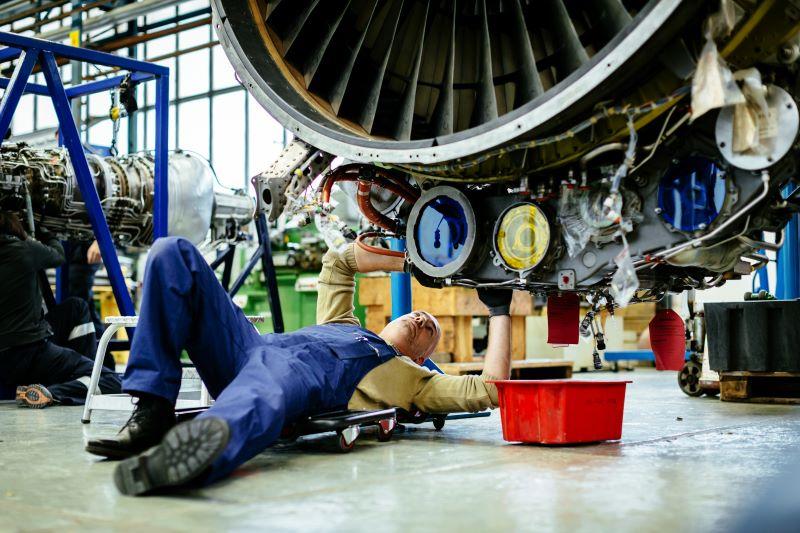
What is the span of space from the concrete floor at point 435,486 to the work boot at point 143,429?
70 millimetres

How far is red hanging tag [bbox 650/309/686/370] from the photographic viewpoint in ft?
10.8

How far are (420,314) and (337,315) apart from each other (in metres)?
0.34

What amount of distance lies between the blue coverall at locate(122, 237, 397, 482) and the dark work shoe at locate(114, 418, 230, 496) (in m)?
0.20

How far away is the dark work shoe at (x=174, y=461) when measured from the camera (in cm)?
202

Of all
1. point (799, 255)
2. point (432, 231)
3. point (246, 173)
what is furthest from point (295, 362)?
point (246, 173)

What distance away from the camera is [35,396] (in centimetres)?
491

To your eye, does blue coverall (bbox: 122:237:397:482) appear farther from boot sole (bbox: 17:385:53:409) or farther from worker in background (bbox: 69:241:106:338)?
worker in background (bbox: 69:241:106:338)

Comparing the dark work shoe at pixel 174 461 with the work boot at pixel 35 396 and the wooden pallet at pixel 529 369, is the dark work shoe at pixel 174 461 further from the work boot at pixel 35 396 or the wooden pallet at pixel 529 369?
the wooden pallet at pixel 529 369

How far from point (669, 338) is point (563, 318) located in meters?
0.41

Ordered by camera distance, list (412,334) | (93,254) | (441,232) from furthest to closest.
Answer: (93,254), (412,334), (441,232)

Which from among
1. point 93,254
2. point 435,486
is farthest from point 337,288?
point 93,254

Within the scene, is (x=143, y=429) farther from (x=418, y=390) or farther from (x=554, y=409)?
(x=554, y=409)

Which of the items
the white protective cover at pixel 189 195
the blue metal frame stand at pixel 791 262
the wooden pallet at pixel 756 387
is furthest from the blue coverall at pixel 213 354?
the white protective cover at pixel 189 195

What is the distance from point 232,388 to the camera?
240 cm
